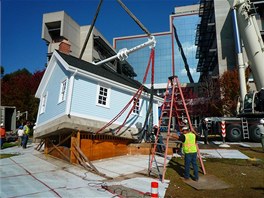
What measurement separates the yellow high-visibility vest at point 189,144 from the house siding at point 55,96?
7.38 m

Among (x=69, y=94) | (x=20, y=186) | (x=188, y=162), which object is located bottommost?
(x=20, y=186)

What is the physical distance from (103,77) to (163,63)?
50272mm

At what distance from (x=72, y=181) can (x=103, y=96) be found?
23.9 ft

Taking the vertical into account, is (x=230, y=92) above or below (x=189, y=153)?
above

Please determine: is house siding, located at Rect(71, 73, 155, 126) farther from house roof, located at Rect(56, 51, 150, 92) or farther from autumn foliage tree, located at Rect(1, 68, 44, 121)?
autumn foliage tree, located at Rect(1, 68, 44, 121)

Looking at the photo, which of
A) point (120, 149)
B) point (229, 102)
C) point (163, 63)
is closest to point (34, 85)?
point (120, 149)

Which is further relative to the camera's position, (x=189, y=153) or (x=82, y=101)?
(x=82, y=101)

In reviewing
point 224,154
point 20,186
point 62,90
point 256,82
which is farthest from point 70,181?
point 256,82

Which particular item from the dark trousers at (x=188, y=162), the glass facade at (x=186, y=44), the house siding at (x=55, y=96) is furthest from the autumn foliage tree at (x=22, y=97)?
the glass facade at (x=186, y=44)

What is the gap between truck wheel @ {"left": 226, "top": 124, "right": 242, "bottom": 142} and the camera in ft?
57.0

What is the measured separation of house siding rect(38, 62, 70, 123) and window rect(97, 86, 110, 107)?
223 centimetres

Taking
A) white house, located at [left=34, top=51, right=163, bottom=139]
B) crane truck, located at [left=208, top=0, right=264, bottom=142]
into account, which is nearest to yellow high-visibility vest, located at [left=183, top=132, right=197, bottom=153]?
white house, located at [left=34, top=51, right=163, bottom=139]

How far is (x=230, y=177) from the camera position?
27.0ft

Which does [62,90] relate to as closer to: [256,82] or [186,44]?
[256,82]
